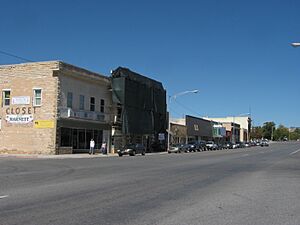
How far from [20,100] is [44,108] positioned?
3.26m

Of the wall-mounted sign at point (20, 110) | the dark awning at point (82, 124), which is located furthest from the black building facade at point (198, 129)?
the wall-mounted sign at point (20, 110)

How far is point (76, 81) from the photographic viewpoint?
160 ft

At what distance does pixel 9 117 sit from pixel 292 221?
41.6 metres

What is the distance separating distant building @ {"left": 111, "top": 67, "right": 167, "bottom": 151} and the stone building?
6.74m

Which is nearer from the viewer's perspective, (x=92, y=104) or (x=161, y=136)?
(x=92, y=104)

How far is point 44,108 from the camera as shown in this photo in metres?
45.6

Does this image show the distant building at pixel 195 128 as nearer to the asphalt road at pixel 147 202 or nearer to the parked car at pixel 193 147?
the parked car at pixel 193 147

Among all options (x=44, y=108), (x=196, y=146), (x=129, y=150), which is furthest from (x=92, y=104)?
(x=196, y=146)

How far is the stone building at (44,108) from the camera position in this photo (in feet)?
148

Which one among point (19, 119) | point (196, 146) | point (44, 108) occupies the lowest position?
point (196, 146)

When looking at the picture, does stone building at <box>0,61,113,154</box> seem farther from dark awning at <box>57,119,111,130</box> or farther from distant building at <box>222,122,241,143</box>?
distant building at <box>222,122,241,143</box>

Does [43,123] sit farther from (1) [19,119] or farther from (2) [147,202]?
(2) [147,202]

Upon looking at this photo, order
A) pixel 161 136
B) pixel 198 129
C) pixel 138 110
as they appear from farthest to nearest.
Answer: pixel 198 129 → pixel 161 136 → pixel 138 110

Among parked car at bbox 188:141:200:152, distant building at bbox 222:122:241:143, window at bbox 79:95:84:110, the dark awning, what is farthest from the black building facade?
window at bbox 79:95:84:110
